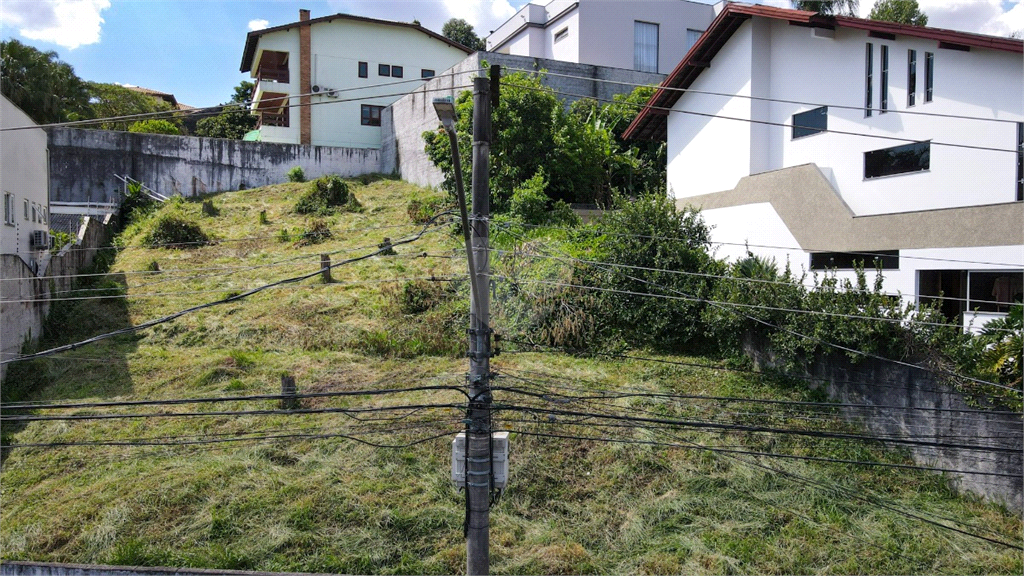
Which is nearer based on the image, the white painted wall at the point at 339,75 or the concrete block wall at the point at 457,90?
the concrete block wall at the point at 457,90

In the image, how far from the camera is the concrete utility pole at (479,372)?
8930mm

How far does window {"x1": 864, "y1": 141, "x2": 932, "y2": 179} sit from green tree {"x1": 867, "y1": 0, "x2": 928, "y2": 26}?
785 inches

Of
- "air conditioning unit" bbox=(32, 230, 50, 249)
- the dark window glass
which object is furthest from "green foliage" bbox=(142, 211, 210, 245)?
the dark window glass

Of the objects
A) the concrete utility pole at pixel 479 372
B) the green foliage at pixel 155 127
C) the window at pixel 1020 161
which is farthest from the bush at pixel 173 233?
the window at pixel 1020 161

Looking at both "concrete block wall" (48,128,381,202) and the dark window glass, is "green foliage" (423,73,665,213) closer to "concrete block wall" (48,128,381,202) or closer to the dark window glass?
the dark window glass

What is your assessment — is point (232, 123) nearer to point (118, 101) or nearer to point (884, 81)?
point (118, 101)

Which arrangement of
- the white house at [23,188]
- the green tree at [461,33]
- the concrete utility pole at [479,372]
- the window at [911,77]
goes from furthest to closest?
1. the green tree at [461,33]
2. the white house at [23,188]
3. the window at [911,77]
4. the concrete utility pole at [479,372]

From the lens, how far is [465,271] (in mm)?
19766

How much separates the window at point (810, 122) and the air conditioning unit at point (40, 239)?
1975cm

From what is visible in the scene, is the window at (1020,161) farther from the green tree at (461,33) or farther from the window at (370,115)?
the green tree at (461,33)

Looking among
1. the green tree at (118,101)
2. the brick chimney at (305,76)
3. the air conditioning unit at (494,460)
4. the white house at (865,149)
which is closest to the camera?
the air conditioning unit at (494,460)

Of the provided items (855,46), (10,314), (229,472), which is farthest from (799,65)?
(10,314)

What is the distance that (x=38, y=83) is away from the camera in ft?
104

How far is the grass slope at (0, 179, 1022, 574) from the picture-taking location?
11.3m
